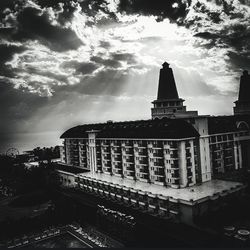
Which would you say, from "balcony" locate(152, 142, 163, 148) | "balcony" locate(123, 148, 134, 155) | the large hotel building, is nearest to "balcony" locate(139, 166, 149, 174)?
the large hotel building

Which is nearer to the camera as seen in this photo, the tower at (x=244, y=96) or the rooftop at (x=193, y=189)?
the rooftop at (x=193, y=189)

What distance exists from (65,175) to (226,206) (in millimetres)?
30436

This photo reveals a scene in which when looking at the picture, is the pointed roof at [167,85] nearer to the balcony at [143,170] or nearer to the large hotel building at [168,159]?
the large hotel building at [168,159]

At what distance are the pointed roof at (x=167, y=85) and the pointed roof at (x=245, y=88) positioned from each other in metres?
14.2

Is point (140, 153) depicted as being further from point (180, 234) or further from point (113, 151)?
point (180, 234)

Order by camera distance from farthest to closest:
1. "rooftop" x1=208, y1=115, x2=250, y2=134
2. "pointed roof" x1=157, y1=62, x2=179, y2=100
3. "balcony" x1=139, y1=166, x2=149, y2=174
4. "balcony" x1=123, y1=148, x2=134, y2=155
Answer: "pointed roof" x1=157, y1=62, x2=179, y2=100
"balcony" x1=123, y1=148, x2=134, y2=155
"rooftop" x1=208, y1=115, x2=250, y2=134
"balcony" x1=139, y1=166, x2=149, y2=174

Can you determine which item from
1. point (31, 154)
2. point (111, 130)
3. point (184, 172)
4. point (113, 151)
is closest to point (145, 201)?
point (184, 172)

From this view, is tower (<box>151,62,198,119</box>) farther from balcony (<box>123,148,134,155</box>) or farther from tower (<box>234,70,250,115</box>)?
tower (<box>234,70,250,115</box>)

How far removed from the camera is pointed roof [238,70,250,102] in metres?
53.0

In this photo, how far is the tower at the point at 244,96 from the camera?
52875mm

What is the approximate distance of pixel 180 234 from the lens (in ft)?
85.9

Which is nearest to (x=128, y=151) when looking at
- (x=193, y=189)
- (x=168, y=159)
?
(x=168, y=159)

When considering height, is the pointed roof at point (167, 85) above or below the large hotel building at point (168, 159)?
above

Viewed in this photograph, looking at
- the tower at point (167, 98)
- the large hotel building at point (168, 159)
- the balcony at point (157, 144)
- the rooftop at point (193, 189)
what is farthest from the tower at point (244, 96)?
the balcony at point (157, 144)
